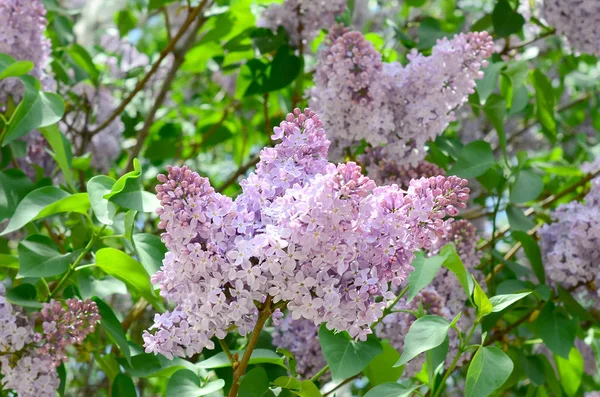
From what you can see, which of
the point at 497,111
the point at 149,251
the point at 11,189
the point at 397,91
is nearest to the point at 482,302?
the point at 149,251

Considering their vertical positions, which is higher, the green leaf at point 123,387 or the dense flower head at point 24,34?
the dense flower head at point 24,34

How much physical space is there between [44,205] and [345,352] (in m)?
0.54

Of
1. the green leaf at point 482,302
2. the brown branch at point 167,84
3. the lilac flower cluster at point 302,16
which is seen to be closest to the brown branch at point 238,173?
the brown branch at point 167,84

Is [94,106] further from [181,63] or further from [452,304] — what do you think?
[452,304]

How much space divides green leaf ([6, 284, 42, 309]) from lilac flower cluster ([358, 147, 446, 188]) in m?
0.70

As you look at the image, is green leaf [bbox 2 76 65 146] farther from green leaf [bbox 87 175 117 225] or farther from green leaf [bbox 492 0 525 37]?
green leaf [bbox 492 0 525 37]

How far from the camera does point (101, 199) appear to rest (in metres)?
1.25

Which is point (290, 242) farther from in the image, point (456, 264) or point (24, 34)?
point (24, 34)

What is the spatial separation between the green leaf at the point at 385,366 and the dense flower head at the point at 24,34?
3.26 feet

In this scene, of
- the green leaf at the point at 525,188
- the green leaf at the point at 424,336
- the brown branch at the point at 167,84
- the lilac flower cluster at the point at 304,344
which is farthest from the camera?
the brown branch at the point at 167,84

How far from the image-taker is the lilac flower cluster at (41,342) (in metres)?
1.35

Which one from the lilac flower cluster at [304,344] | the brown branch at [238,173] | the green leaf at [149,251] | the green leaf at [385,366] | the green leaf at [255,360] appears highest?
the green leaf at [149,251]

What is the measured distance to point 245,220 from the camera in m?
1.06

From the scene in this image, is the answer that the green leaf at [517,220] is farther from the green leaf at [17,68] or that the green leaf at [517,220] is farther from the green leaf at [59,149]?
the green leaf at [17,68]
